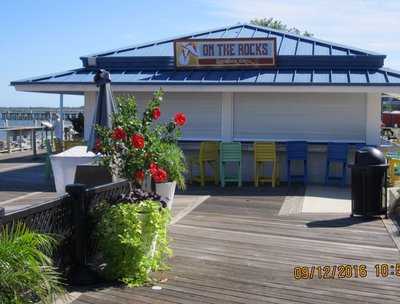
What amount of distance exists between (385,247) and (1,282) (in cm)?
535

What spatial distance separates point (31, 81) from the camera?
1544 centimetres

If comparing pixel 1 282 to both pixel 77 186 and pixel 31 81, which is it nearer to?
Answer: pixel 77 186

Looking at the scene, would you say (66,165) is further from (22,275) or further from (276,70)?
(276,70)

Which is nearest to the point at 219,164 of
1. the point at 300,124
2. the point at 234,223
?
the point at 300,124

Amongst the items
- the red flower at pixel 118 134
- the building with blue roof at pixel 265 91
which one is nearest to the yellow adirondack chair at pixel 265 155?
the building with blue roof at pixel 265 91

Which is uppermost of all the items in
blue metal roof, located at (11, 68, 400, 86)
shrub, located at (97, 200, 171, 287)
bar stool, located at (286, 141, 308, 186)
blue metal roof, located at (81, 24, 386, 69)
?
blue metal roof, located at (81, 24, 386, 69)

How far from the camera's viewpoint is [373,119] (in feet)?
46.9

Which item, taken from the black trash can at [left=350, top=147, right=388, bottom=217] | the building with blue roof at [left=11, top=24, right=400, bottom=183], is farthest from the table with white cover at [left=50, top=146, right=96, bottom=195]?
the building with blue roof at [left=11, top=24, right=400, bottom=183]

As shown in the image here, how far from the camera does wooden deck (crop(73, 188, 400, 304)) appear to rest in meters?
5.57

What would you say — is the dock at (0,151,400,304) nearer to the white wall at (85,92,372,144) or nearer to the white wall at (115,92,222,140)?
the white wall at (85,92,372,144)

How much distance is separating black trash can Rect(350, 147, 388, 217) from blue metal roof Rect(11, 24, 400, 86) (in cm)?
431

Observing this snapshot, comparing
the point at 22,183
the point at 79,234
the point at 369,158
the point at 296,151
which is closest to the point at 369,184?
the point at 369,158

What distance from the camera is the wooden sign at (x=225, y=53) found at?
15016 mm
